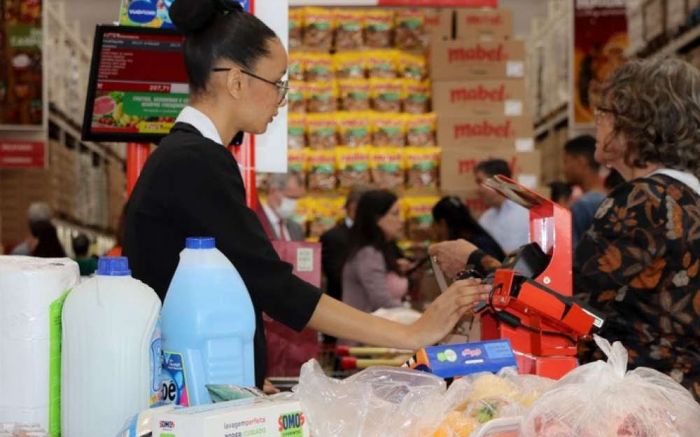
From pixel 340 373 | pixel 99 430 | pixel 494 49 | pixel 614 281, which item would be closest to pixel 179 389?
pixel 99 430

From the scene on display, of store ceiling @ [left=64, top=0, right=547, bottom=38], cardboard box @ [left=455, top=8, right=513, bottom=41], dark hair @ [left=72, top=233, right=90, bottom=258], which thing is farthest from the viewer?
store ceiling @ [left=64, top=0, right=547, bottom=38]

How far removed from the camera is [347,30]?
26.1 ft

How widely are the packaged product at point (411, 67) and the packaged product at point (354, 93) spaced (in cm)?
31

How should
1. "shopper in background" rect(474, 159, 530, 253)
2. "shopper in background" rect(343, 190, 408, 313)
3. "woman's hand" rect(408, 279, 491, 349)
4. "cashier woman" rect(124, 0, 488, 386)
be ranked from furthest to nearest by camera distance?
"shopper in background" rect(474, 159, 530, 253) < "shopper in background" rect(343, 190, 408, 313) < "woman's hand" rect(408, 279, 491, 349) < "cashier woman" rect(124, 0, 488, 386)

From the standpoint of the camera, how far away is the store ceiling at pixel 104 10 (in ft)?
46.0

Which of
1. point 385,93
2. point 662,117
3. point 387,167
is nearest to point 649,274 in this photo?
point 662,117

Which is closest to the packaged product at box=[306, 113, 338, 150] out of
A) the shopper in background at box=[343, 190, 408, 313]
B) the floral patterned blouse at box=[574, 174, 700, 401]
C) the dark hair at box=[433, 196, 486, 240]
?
the shopper in background at box=[343, 190, 408, 313]

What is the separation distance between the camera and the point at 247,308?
168 centimetres

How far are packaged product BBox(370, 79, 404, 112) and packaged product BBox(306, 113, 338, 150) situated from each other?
1.19ft

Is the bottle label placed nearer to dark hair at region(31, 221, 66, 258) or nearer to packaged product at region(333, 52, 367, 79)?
packaged product at region(333, 52, 367, 79)

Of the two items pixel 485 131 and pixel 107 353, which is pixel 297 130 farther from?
pixel 107 353

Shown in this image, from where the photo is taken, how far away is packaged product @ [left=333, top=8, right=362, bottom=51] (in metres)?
7.95

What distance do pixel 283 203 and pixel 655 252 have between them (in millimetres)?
5048

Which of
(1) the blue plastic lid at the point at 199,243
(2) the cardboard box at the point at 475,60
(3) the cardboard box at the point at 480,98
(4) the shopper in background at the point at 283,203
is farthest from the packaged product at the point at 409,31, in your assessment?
(1) the blue plastic lid at the point at 199,243
